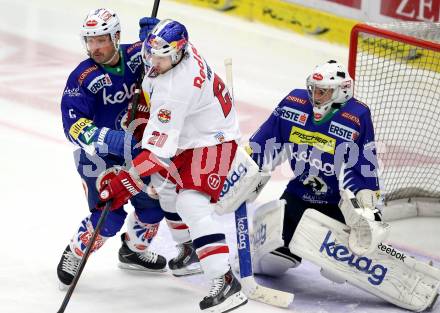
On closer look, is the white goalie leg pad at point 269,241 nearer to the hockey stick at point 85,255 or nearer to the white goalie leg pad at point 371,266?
the white goalie leg pad at point 371,266

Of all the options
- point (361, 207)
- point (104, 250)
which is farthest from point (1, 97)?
point (361, 207)

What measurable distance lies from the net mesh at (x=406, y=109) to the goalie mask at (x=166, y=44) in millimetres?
1782

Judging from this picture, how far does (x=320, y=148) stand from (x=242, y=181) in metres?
0.38

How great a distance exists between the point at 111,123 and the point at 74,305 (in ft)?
2.63

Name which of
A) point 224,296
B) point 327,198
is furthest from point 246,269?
point 327,198

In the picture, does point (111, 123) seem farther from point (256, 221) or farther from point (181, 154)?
point (256, 221)

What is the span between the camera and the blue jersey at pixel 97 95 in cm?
468

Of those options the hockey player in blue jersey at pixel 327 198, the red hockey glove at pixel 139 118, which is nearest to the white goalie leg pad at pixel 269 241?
the hockey player in blue jersey at pixel 327 198

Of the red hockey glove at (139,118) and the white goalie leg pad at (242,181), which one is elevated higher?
the red hockey glove at (139,118)

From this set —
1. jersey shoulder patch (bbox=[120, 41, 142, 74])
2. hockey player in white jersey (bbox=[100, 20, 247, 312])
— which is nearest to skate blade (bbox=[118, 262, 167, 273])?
hockey player in white jersey (bbox=[100, 20, 247, 312])

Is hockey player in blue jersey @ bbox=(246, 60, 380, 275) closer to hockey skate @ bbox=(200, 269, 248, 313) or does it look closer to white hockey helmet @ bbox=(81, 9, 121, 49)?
hockey skate @ bbox=(200, 269, 248, 313)

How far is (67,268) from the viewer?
4863mm

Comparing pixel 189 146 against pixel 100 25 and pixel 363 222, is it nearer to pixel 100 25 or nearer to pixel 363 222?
pixel 100 25

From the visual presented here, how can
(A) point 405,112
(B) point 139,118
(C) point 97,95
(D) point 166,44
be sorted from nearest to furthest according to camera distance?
(D) point 166,44, (C) point 97,95, (B) point 139,118, (A) point 405,112
